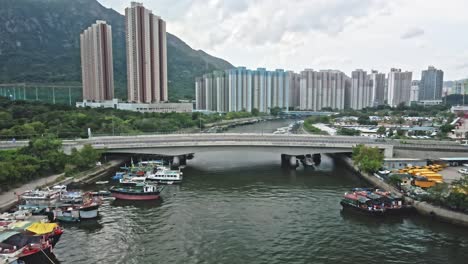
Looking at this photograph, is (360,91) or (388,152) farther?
(360,91)

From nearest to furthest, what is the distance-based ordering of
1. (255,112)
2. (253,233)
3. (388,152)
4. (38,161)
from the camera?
(253,233)
(38,161)
(388,152)
(255,112)

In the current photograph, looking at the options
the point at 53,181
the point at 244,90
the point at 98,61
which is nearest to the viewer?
the point at 53,181

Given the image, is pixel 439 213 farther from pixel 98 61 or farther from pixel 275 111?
pixel 275 111

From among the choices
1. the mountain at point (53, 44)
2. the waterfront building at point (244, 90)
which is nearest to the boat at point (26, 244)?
the waterfront building at point (244, 90)

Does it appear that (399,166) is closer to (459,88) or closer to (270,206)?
(270,206)

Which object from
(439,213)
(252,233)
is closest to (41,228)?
(252,233)

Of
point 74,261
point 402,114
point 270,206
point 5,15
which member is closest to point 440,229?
point 270,206

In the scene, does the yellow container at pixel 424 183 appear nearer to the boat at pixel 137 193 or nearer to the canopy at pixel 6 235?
the boat at pixel 137 193
